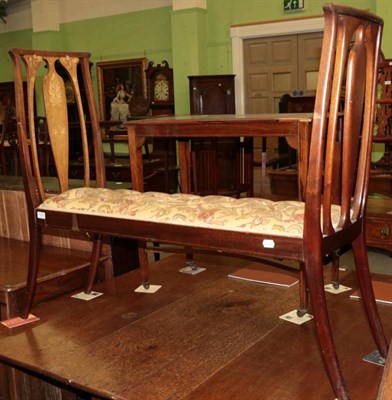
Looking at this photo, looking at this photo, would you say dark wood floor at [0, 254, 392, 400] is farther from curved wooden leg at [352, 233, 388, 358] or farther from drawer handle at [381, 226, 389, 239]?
drawer handle at [381, 226, 389, 239]

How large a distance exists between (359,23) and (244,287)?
1.46 meters

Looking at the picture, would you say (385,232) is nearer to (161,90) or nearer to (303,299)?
(303,299)

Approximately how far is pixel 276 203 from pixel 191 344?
2.11ft

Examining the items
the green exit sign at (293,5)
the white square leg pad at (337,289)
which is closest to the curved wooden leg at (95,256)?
the white square leg pad at (337,289)

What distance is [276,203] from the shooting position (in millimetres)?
2006

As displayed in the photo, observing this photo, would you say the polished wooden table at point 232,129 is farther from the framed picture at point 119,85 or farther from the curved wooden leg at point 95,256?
the framed picture at point 119,85

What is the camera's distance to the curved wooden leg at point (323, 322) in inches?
65.3

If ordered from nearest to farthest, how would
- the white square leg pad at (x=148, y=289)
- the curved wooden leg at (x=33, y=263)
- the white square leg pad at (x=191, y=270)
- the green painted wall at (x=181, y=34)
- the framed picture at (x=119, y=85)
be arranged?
the curved wooden leg at (x=33, y=263)
the white square leg pad at (x=148, y=289)
the white square leg pad at (x=191, y=270)
the green painted wall at (x=181, y=34)
the framed picture at (x=119, y=85)

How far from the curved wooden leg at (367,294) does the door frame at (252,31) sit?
5579mm

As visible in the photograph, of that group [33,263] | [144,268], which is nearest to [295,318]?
[144,268]

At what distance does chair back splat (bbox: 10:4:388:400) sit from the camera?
5.37 ft

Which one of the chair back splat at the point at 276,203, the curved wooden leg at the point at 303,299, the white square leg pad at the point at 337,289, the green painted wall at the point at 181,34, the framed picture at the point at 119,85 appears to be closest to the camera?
the chair back splat at the point at 276,203

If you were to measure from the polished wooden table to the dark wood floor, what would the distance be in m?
0.56

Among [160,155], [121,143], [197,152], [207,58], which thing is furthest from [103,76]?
[197,152]
